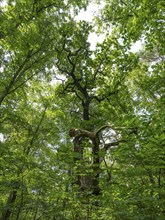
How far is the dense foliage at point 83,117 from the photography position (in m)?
3.67

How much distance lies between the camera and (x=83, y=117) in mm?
10867

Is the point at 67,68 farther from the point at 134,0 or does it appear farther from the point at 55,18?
the point at 134,0

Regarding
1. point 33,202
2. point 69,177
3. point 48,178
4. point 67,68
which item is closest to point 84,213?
point 69,177

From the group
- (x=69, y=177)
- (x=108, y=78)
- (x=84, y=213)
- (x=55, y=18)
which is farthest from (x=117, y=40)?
(x=84, y=213)

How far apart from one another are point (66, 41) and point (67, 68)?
1770 mm

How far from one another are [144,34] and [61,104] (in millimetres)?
7215

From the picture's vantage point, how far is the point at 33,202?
539 centimetres

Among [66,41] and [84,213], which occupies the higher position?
[66,41]

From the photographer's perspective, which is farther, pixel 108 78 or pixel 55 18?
pixel 108 78

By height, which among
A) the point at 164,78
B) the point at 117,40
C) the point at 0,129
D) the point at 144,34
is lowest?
the point at 0,129

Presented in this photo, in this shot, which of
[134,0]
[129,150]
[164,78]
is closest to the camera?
[129,150]

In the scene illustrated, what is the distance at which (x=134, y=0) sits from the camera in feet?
22.8

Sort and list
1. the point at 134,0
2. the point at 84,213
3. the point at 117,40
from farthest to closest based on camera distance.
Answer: the point at 117,40, the point at 134,0, the point at 84,213

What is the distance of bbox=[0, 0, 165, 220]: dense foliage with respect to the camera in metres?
3.67
